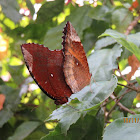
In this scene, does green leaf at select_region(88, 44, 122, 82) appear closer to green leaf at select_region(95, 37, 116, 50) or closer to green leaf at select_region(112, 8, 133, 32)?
green leaf at select_region(95, 37, 116, 50)

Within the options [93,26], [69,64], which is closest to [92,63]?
[69,64]

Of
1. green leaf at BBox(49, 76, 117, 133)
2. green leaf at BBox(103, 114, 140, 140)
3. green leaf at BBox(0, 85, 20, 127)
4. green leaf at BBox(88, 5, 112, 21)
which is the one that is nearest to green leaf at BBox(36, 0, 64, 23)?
green leaf at BBox(88, 5, 112, 21)

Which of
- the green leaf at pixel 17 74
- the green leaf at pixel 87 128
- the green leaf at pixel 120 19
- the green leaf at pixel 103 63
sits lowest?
the green leaf at pixel 87 128

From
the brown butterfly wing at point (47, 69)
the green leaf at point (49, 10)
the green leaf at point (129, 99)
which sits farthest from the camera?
the green leaf at point (49, 10)

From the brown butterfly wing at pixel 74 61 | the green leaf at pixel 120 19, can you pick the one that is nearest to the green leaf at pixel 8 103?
the brown butterfly wing at pixel 74 61

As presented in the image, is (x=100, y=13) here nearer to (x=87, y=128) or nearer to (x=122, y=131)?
(x=87, y=128)

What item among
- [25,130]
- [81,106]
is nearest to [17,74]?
[25,130]

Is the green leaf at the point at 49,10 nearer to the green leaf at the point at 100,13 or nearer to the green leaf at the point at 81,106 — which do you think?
the green leaf at the point at 100,13
